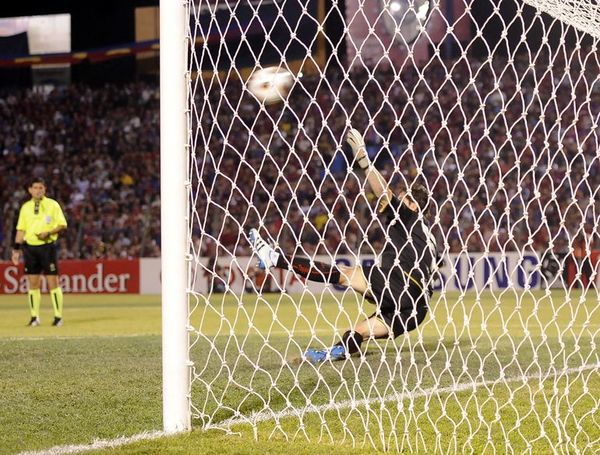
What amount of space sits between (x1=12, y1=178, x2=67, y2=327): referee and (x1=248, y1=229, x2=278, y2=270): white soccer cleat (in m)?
4.86

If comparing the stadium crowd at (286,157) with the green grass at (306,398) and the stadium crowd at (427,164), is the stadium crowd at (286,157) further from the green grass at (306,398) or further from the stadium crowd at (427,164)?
the green grass at (306,398)

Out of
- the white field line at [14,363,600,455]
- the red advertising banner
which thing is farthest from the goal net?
the red advertising banner

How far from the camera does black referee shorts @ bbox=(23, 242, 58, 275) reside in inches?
484

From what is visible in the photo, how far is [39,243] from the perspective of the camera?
1233 cm

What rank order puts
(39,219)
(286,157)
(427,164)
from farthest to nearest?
(286,157) < (427,164) < (39,219)

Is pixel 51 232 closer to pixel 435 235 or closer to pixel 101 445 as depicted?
pixel 101 445

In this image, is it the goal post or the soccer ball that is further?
the soccer ball

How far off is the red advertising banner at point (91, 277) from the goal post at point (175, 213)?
16.5 metres

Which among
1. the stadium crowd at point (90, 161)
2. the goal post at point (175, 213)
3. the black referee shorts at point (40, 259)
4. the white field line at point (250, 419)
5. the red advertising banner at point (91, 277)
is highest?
the goal post at point (175, 213)

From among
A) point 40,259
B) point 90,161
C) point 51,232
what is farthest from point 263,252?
point 90,161

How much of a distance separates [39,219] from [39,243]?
11.2 inches

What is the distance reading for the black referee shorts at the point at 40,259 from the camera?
12.3m

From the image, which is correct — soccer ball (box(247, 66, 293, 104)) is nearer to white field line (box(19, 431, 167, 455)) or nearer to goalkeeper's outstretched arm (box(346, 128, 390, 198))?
goalkeeper's outstretched arm (box(346, 128, 390, 198))

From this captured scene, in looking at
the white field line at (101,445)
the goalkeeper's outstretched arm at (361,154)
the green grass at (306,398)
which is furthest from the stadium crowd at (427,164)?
the white field line at (101,445)
